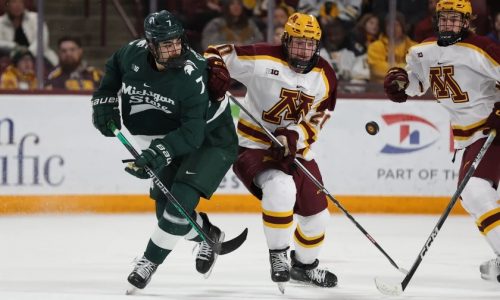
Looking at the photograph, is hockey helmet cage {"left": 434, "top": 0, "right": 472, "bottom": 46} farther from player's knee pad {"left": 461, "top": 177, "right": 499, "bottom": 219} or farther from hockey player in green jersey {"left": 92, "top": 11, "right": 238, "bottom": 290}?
hockey player in green jersey {"left": 92, "top": 11, "right": 238, "bottom": 290}

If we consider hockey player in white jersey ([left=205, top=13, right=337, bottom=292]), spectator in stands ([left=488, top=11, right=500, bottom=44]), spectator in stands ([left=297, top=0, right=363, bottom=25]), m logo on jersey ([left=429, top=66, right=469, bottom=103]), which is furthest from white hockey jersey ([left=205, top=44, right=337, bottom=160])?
spectator in stands ([left=488, top=11, right=500, bottom=44])

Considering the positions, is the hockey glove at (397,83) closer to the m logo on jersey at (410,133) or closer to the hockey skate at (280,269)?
the hockey skate at (280,269)

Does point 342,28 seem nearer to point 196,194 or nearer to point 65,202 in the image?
Answer: point 65,202

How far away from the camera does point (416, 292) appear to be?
4820 mm

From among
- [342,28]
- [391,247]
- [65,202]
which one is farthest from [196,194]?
[342,28]

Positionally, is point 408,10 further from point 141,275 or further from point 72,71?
point 141,275

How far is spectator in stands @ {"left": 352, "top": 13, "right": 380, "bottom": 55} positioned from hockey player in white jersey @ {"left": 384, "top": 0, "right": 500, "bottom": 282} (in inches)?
99.2

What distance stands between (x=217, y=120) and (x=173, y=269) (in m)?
0.93

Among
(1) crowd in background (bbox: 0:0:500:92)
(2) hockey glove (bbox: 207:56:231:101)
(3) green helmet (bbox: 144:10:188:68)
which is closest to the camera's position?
(3) green helmet (bbox: 144:10:188:68)

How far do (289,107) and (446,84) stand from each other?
2.38 feet

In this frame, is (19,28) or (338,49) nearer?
(19,28)

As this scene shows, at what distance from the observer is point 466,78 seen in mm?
5062

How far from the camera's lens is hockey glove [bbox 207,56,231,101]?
459 cm

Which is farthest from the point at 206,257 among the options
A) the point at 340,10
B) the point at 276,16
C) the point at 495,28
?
the point at 495,28
